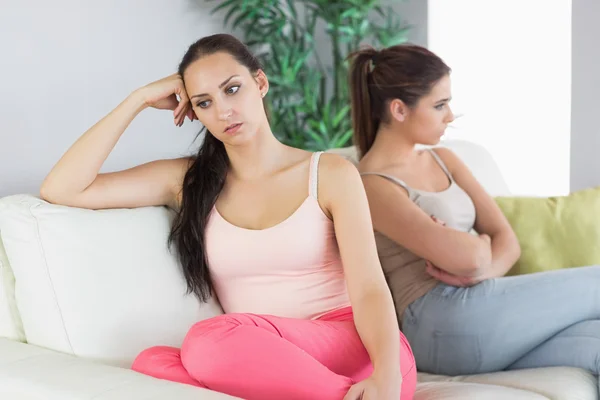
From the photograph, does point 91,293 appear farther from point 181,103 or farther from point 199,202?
point 181,103

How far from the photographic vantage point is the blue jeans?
206 cm

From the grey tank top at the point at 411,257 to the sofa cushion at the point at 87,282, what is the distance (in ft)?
2.16

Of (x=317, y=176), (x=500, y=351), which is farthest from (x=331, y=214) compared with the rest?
(x=500, y=351)

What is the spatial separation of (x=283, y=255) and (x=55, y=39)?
1.06 m

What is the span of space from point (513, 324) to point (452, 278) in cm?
19

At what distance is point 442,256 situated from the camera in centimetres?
210

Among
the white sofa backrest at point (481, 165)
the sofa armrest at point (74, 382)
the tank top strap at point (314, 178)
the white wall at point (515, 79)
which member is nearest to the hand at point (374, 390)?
the sofa armrest at point (74, 382)

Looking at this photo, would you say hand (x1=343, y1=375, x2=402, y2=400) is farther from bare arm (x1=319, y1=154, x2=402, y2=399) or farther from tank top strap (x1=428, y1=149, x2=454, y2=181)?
tank top strap (x1=428, y1=149, x2=454, y2=181)

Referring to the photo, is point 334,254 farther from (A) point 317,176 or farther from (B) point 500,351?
(B) point 500,351

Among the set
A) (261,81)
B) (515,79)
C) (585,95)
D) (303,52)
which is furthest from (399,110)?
(515,79)

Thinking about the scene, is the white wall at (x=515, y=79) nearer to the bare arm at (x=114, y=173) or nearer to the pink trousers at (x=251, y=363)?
the bare arm at (x=114, y=173)

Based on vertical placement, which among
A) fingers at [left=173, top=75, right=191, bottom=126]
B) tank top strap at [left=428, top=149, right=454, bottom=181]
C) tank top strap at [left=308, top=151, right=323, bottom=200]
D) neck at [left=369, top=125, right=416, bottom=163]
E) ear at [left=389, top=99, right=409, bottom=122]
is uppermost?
fingers at [left=173, top=75, right=191, bottom=126]

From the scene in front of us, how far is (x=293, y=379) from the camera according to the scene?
57.1 inches

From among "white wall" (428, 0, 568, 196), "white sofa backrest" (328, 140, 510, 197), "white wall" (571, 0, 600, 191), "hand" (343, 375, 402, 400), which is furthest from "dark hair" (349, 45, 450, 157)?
"white wall" (428, 0, 568, 196)
